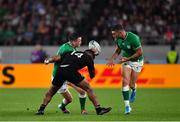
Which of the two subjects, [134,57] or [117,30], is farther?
[134,57]

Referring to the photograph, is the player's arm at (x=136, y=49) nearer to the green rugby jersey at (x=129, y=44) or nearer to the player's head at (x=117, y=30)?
the green rugby jersey at (x=129, y=44)

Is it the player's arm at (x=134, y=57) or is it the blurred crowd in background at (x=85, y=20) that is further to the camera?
the blurred crowd in background at (x=85, y=20)

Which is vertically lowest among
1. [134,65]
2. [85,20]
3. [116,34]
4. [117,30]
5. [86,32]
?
[86,32]

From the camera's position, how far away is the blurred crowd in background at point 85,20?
32.7 metres

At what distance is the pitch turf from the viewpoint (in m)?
15.6


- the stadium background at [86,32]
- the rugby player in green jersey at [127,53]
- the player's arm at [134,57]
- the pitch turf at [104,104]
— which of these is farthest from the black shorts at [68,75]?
the stadium background at [86,32]

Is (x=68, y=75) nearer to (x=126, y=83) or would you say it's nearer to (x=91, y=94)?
(x=91, y=94)

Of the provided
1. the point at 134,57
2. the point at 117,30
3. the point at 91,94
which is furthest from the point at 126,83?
the point at 91,94

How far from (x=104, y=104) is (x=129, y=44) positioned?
3.26m

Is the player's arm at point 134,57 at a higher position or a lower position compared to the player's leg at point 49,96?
higher

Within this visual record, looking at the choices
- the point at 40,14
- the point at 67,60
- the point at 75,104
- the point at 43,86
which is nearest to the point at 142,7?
the point at 40,14

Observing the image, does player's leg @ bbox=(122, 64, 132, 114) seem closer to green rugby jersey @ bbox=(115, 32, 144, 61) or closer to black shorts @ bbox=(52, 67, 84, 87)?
green rugby jersey @ bbox=(115, 32, 144, 61)

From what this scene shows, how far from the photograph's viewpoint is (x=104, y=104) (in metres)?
20.1

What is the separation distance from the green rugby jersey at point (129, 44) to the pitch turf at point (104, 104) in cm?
160
